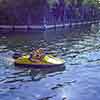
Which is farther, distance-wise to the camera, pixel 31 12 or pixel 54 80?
pixel 31 12

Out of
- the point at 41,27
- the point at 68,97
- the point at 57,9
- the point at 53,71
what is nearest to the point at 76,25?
the point at 57,9

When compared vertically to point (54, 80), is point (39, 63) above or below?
above

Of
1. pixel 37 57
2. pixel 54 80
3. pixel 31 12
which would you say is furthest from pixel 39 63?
pixel 31 12

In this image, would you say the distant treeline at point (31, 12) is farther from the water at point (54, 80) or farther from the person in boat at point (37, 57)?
the person in boat at point (37, 57)

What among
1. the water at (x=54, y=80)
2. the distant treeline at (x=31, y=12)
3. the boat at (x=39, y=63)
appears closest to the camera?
the water at (x=54, y=80)

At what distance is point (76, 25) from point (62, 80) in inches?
2229

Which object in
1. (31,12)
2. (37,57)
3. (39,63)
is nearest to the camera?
(39,63)

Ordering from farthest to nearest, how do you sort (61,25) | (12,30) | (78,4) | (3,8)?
(78,4) < (61,25) < (3,8) < (12,30)

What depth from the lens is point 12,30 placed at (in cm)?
6162

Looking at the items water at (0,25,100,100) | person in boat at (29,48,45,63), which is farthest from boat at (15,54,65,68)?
water at (0,25,100,100)

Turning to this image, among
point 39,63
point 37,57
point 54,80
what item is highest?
point 37,57

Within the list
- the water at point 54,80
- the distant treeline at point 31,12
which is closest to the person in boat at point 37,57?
the water at point 54,80

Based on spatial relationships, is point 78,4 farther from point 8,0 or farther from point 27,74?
point 27,74

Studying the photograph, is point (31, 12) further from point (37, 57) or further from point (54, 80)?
point (54, 80)
